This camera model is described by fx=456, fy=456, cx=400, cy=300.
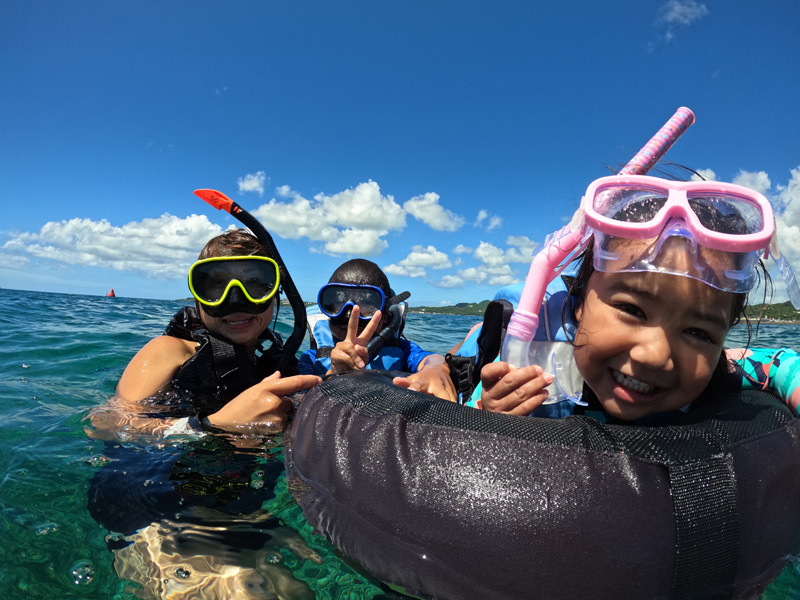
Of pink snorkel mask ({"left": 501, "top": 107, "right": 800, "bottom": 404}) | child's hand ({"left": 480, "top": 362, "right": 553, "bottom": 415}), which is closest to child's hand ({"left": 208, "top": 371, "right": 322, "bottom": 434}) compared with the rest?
child's hand ({"left": 480, "top": 362, "right": 553, "bottom": 415})

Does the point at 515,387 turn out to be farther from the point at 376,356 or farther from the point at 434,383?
the point at 376,356

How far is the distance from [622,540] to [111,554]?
5.74 ft

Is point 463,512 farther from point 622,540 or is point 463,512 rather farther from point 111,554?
point 111,554

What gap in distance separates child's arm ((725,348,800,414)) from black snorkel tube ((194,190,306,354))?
8.55ft

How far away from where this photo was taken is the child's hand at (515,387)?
1719 millimetres

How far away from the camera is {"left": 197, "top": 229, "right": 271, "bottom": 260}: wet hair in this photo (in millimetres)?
3299

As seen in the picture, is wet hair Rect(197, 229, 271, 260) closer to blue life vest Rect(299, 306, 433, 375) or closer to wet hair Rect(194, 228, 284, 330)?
wet hair Rect(194, 228, 284, 330)

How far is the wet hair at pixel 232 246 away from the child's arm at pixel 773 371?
2891 mm

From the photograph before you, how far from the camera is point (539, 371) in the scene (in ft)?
5.64

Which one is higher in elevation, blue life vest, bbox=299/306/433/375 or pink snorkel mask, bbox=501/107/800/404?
pink snorkel mask, bbox=501/107/800/404

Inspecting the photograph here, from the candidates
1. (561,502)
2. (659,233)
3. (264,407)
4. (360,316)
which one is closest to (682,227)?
(659,233)

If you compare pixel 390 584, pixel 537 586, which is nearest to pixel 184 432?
pixel 390 584

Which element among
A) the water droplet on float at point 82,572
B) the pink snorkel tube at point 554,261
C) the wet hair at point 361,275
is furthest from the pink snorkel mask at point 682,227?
the wet hair at point 361,275

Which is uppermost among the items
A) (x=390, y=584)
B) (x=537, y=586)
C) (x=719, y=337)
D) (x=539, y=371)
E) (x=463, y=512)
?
(x=719, y=337)
